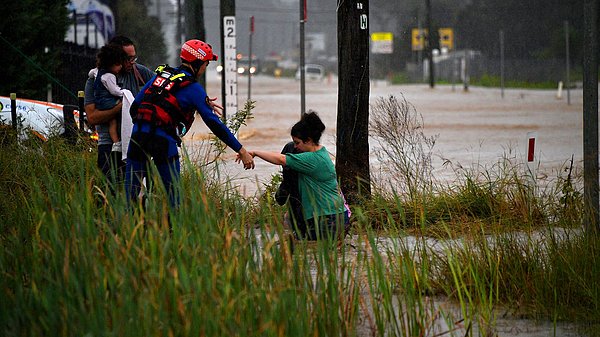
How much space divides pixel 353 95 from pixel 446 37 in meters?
76.1

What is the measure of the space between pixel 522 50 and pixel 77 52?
51983 millimetres

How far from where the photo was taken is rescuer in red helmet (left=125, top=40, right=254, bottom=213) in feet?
25.1

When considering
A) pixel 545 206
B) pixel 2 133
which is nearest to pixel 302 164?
pixel 545 206

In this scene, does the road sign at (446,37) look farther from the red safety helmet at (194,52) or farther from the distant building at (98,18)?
the red safety helmet at (194,52)

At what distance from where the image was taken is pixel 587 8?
842cm

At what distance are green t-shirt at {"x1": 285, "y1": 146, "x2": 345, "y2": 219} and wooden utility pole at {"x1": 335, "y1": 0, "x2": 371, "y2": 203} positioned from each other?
210 centimetres

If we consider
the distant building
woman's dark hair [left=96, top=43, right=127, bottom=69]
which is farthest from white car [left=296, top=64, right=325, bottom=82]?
woman's dark hair [left=96, top=43, right=127, bottom=69]

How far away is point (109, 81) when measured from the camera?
863 cm

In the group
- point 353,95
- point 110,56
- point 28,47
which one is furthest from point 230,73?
point 110,56

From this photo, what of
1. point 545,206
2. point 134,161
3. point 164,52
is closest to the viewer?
point 134,161

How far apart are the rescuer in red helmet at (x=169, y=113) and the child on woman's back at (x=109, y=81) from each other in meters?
0.91

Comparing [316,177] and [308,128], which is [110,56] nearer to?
[308,128]

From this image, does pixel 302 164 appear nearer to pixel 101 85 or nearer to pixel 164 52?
pixel 101 85

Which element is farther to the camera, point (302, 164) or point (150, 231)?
point (302, 164)
